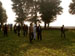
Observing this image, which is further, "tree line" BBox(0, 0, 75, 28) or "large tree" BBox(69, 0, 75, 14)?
"large tree" BBox(69, 0, 75, 14)

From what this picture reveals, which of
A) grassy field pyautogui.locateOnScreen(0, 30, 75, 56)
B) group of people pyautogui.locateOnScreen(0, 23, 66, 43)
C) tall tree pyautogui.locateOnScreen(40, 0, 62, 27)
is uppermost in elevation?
tall tree pyautogui.locateOnScreen(40, 0, 62, 27)

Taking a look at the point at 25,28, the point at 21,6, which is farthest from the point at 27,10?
the point at 25,28

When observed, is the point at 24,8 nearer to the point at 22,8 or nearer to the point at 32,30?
the point at 22,8

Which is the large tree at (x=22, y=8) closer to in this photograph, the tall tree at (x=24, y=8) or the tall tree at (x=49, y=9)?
the tall tree at (x=24, y=8)

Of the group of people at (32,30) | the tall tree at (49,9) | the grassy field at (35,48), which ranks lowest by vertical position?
the grassy field at (35,48)

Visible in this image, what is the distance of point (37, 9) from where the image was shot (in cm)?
5362

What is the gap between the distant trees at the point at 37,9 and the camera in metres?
48.3

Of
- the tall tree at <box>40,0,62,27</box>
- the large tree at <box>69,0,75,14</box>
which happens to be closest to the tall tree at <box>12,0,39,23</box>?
the tall tree at <box>40,0,62,27</box>

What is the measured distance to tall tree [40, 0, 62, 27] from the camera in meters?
47.9

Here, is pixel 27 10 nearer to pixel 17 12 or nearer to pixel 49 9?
pixel 17 12

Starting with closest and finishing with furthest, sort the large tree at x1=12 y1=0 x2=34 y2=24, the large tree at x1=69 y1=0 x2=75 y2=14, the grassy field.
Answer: the grassy field
the large tree at x1=69 y1=0 x2=75 y2=14
the large tree at x1=12 y1=0 x2=34 y2=24

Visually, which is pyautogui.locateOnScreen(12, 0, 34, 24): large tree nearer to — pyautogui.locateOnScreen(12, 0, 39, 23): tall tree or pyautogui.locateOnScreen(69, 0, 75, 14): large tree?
pyautogui.locateOnScreen(12, 0, 39, 23): tall tree

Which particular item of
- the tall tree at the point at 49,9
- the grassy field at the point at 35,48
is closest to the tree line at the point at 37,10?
the tall tree at the point at 49,9

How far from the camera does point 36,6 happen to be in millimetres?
54906
